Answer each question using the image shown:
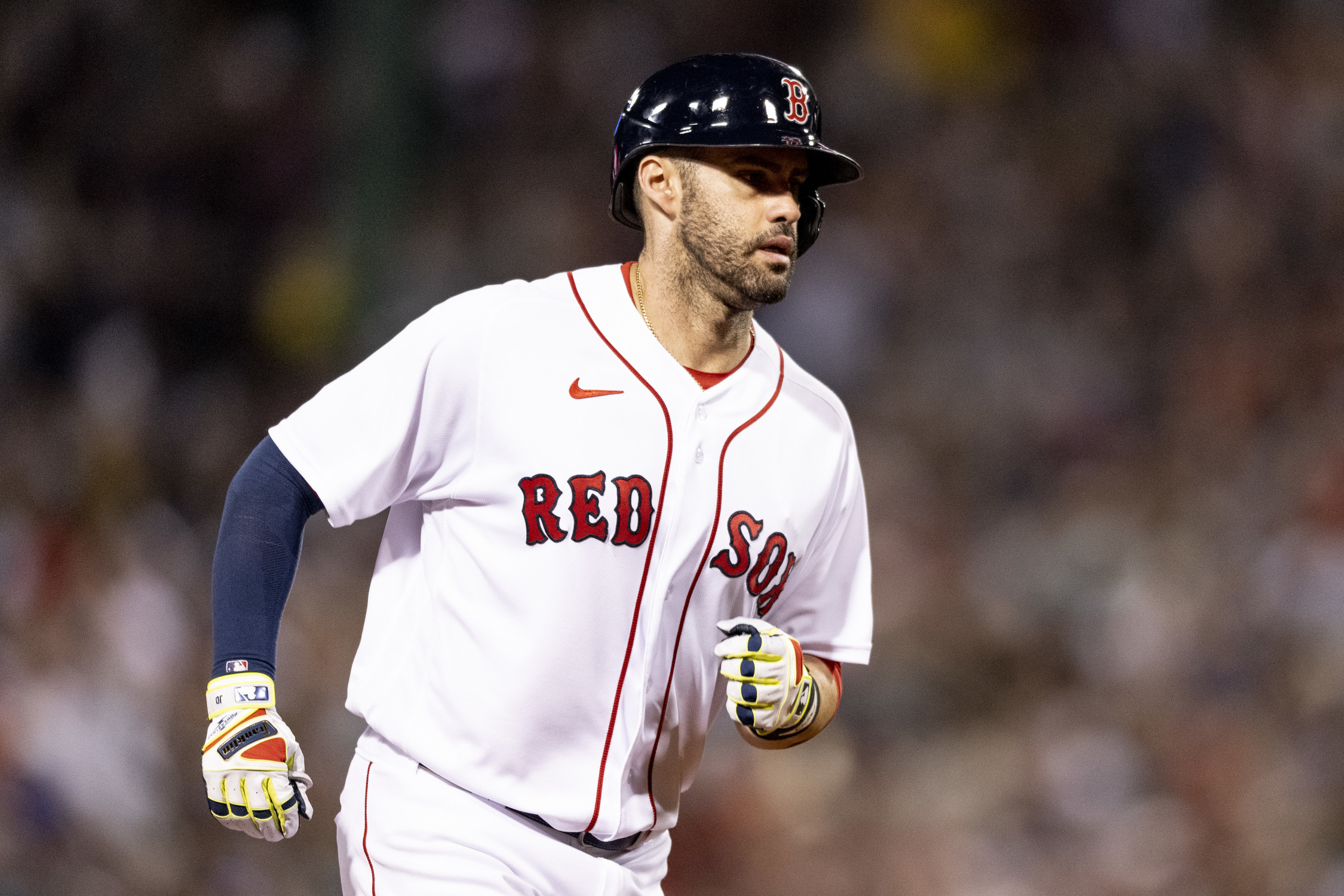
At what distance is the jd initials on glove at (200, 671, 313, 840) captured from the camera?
193 centimetres

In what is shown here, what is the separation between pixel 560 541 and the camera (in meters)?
2.08

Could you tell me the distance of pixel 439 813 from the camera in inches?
82.0

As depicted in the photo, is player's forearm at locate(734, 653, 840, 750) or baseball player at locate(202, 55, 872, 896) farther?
player's forearm at locate(734, 653, 840, 750)

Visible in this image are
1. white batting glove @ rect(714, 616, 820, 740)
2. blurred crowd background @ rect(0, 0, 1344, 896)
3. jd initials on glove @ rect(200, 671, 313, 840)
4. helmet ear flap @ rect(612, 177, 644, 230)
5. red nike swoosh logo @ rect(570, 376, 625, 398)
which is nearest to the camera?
jd initials on glove @ rect(200, 671, 313, 840)

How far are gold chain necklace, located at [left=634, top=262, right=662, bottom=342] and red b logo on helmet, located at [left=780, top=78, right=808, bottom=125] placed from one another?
349 millimetres

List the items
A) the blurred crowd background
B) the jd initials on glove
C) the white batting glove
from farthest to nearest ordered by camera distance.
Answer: the blurred crowd background → the white batting glove → the jd initials on glove

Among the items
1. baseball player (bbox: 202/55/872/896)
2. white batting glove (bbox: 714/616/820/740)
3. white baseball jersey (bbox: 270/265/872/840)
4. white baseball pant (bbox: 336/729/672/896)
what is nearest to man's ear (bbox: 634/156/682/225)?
baseball player (bbox: 202/55/872/896)

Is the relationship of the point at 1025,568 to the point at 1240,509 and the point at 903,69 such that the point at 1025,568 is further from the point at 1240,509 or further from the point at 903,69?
the point at 903,69

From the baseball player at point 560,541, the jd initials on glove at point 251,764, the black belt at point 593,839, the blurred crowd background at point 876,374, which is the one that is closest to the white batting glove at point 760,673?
the baseball player at point 560,541

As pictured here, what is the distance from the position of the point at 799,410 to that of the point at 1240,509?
312 cm

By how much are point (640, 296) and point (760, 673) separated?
647 millimetres

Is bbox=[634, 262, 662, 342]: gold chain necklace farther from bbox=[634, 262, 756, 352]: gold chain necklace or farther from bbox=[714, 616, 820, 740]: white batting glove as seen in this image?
bbox=[714, 616, 820, 740]: white batting glove

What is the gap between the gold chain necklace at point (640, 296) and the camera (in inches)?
89.7

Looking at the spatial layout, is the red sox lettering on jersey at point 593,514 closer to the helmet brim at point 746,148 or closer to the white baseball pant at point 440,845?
the white baseball pant at point 440,845
